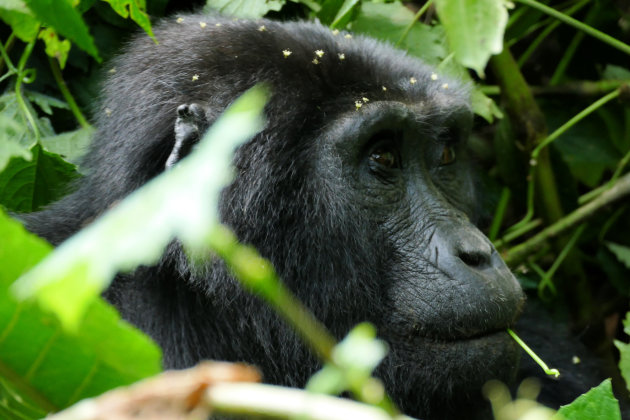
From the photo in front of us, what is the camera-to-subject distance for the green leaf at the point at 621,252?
3.88 m

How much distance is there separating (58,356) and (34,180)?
178 centimetres

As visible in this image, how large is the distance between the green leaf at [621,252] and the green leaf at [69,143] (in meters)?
2.59

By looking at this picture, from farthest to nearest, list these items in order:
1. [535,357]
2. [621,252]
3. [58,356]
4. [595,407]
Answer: [621,252]
[535,357]
[595,407]
[58,356]

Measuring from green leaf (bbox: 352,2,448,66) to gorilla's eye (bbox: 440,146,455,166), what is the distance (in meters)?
0.53

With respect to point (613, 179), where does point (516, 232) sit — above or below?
below

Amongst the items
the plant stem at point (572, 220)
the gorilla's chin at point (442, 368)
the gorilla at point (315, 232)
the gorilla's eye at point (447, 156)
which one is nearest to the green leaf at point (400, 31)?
the gorilla's eye at point (447, 156)

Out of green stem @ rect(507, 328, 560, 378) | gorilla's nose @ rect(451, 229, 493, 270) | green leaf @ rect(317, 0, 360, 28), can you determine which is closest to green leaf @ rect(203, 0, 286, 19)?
green leaf @ rect(317, 0, 360, 28)

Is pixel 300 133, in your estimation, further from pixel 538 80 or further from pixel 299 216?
pixel 538 80

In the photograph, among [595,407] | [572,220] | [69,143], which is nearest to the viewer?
[595,407]

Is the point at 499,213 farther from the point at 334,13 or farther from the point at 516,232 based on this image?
the point at 334,13

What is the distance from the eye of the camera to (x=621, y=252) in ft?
12.9

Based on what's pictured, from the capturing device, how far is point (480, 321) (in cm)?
212

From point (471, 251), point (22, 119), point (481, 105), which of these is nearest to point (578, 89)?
point (481, 105)

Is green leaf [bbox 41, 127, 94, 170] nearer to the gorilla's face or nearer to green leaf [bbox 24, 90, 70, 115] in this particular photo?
green leaf [bbox 24, 90, 70, 115]
